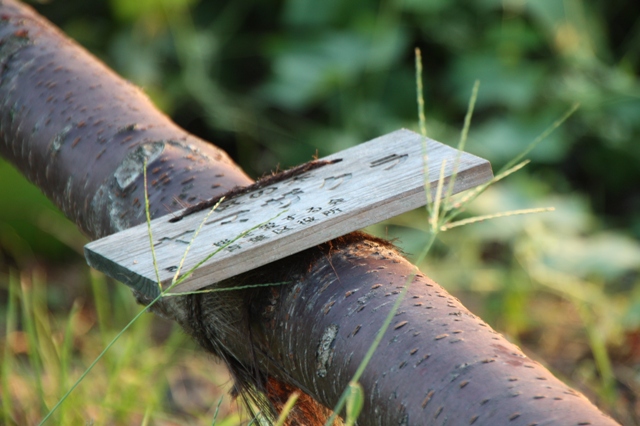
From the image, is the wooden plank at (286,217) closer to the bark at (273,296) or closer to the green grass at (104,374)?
the bark at (273,296)

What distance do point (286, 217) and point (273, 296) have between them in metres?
0.08

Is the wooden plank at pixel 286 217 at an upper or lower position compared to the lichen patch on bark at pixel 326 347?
upper

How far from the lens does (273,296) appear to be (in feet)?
2.50

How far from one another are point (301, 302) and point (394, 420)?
15cm

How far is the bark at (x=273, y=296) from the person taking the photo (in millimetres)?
595

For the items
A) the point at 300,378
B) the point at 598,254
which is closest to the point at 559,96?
the point at 598,254

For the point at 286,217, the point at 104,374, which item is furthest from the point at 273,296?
the point at 104,374

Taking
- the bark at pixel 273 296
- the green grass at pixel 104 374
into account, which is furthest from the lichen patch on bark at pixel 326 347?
the green grass at pixel 104 374

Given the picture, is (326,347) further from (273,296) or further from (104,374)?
(104,374)

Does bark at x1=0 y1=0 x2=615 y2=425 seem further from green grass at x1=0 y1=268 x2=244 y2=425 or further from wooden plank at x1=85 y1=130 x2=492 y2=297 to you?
green grass at x1=0 y1=268 x2=244 y2=425

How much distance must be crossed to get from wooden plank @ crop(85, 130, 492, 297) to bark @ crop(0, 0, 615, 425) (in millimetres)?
44

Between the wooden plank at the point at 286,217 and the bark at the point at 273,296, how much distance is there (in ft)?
0.15

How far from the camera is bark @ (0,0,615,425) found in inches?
23.4

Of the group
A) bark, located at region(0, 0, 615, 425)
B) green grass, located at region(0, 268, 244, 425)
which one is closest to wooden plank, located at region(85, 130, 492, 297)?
bark, located at region(0, 0, 615, 425)
